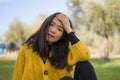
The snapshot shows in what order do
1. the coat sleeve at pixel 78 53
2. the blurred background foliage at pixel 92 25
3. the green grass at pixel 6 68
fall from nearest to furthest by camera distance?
the coat sleeve at pixel 78 53 < the green grass at pixel 6 68 < the blurred background foliage at pixel 92 25

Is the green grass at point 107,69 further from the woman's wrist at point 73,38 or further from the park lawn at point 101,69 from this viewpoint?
the woman's wrist at point 73,38

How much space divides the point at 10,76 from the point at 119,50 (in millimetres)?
1359

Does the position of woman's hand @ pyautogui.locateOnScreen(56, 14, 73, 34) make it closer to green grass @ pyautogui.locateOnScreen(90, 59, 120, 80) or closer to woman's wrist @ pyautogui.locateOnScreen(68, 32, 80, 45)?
woman's wrist @ pyautogui.locateOnScreen(68, 32, 80, 45)

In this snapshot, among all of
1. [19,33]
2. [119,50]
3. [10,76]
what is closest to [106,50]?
[119,50]

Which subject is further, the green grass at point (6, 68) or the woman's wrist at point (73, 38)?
the green grass at point (6, 68)

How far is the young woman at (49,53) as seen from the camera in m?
1.38

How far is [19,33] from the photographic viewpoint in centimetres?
395

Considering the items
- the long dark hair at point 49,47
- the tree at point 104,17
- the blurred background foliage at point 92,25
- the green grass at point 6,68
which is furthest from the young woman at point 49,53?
the tree at point 104,17

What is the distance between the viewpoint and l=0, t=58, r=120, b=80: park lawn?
9.67ft

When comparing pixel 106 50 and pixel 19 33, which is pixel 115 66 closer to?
pixel 106 50

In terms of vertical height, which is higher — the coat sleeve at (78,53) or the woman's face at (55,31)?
the woman's face at (55,31)

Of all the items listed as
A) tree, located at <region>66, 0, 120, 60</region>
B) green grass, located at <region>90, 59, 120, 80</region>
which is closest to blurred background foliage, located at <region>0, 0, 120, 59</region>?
tree, located at <region>66, 0, 120, 60</region>

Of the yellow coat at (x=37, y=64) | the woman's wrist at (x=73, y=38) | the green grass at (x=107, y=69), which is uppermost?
the woman's wrist at (x=73, y=38)

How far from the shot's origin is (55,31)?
1.38 m
